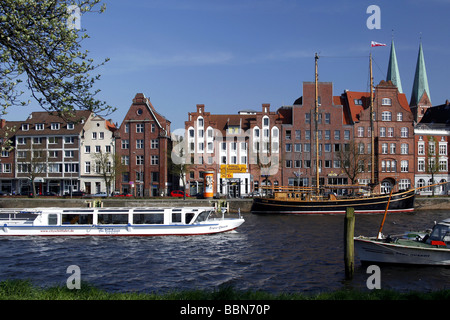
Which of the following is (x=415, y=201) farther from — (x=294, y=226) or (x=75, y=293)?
(x=75, y=293)

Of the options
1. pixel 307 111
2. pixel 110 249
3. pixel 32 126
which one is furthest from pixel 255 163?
pixel 110 249

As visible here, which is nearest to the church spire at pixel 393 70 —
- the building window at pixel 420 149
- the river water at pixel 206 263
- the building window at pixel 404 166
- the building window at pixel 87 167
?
the building window at pixel 420 149

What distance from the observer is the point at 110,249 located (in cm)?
Result: 3600

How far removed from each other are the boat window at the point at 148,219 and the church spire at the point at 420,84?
11906 cm

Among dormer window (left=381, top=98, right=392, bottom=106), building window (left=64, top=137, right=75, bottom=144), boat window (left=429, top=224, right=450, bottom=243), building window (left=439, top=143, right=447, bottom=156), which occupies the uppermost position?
dormer window (left=381, top=98, right=392, bottom=106)

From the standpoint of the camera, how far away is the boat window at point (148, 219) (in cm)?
4353

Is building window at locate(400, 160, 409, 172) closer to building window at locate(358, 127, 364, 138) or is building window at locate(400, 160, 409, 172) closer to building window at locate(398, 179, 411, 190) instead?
building window at locate(398, 179, 411, 190)

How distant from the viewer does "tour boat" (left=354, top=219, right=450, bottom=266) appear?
91.2 feet

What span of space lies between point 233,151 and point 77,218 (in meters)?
48.6

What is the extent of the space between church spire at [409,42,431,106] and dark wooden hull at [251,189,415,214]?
8319 centimetres

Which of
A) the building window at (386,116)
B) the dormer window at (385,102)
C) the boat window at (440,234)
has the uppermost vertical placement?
the dormer window at (385,102)

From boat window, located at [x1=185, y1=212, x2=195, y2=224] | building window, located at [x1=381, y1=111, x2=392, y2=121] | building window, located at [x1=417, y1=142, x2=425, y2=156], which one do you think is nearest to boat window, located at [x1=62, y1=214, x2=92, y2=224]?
boat window, located at [x1=185, y1=212, x2=195, y2=224]

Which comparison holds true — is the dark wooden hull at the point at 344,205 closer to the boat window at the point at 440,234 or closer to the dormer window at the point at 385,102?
the dormer window at the point at 385,102

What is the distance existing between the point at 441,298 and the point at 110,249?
85.1 ft
